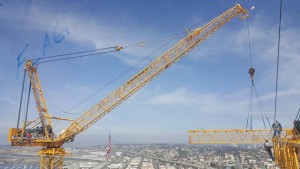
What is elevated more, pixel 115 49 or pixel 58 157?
pixel 115 49

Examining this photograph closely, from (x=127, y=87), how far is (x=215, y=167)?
98.0m

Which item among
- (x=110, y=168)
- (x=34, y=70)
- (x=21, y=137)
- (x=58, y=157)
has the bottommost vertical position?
(x=110, y=168)

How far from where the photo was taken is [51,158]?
35.4m

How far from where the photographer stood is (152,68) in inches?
1582

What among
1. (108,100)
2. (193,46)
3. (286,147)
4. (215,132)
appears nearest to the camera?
(286,147)

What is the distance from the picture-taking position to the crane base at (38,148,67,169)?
115ft

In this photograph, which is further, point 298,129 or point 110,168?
point 110,168

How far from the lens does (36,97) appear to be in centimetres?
3703

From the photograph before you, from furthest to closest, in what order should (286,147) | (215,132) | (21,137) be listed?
(215,132) < (21,137) < (286,147)

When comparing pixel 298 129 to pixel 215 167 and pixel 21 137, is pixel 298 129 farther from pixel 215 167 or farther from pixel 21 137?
pixel 215 167

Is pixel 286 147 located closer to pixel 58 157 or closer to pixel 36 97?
pixel 58 157

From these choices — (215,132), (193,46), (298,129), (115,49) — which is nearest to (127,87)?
(115,49)

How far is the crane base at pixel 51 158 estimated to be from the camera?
35.1m

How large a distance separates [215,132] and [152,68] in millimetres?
18859
